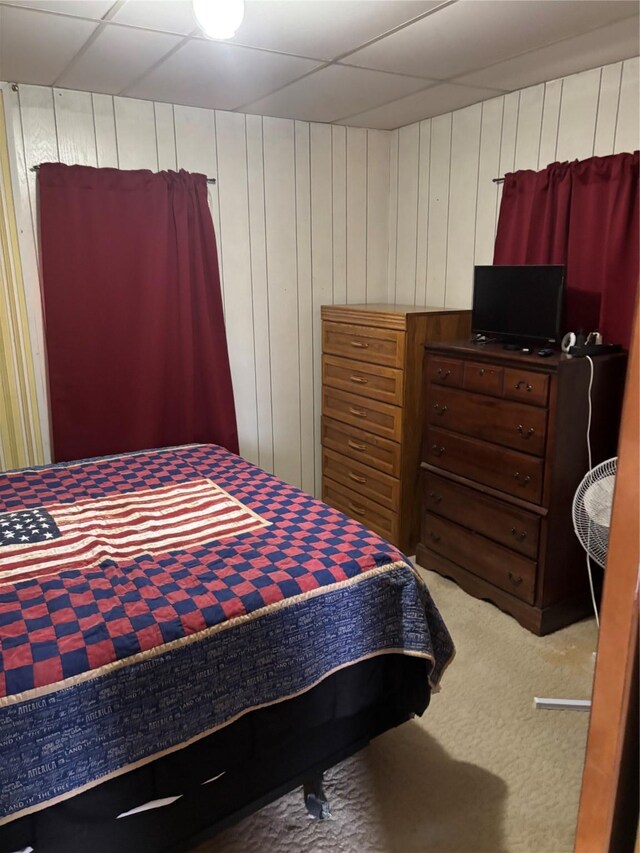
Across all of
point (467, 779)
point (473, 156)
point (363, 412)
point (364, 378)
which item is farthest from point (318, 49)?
point (467, 779)

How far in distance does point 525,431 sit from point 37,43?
2428mm

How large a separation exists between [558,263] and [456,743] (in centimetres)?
212

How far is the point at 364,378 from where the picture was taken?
11.6ft

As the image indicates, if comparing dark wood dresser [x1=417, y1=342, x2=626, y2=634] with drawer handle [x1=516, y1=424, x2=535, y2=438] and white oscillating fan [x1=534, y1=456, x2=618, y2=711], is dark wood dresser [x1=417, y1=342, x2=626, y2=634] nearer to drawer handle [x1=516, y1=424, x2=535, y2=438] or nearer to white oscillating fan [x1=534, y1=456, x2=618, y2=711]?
drawer handle [x1=516, y1=424, x2=535, y2=438]

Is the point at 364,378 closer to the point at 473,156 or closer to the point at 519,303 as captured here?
the point at 519,303

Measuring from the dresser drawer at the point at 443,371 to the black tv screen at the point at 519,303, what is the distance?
26 cm

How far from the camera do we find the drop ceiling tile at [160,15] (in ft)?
6.59

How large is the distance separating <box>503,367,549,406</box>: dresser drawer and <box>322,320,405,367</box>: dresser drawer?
67 cm

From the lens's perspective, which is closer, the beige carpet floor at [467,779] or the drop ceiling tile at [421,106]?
the beige carpet floor at [467,779]

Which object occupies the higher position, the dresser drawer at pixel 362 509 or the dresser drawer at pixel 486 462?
the dresser drawer at pixel 486 462

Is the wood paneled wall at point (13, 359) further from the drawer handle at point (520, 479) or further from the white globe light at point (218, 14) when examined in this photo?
the drawer handle at point (520, 479)

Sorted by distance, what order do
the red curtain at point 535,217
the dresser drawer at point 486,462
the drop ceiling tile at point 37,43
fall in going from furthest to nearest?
the red curtain at point 535,217, the dresser drawer at point 486,462, the drop ceiling tile at point 37,43

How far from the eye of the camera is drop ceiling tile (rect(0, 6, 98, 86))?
83.8 inches

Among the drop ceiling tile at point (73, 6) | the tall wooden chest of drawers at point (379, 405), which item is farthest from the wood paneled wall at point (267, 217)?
the drop ceiling tile at point (73, 6)
